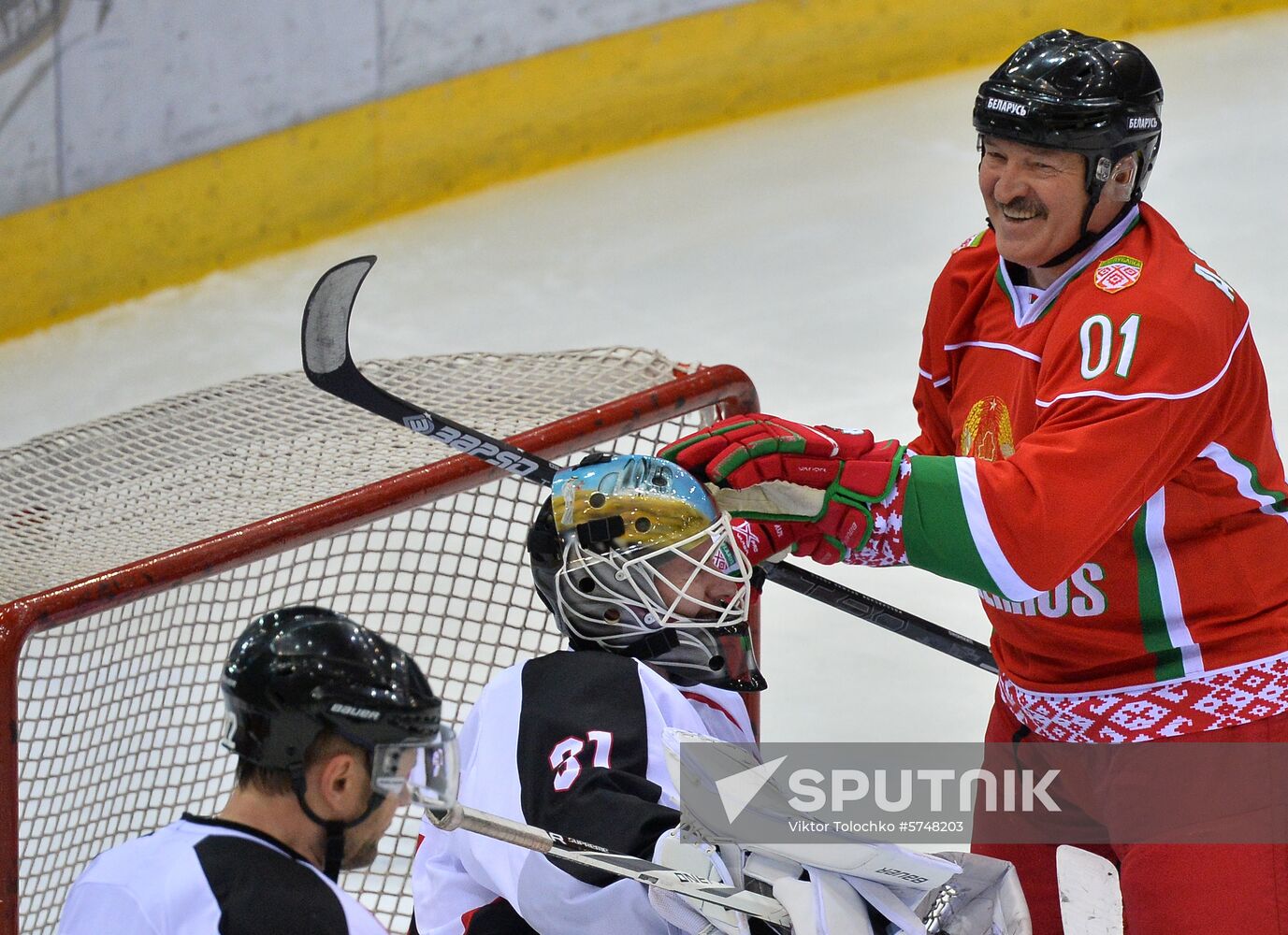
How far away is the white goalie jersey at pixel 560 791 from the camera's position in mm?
1818

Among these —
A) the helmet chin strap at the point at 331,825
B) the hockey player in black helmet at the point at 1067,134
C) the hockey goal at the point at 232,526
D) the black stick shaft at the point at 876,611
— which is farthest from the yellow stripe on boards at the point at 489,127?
the helmet chin strap at the point at 331,825

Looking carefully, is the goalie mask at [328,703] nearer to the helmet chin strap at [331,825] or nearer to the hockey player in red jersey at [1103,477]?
the helmet chin strap at [331,825]

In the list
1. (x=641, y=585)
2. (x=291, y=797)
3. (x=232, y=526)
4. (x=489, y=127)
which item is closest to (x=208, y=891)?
(x=291, y=797)

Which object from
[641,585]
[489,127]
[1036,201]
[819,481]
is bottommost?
[641,585]

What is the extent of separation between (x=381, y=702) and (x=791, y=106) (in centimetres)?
460

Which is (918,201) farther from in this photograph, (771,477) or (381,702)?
(381,702)

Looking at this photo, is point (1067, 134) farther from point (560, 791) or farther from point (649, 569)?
point (560, 791)

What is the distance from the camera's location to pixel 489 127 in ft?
18.8

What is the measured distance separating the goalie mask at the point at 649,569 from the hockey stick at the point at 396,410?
22 centimetres

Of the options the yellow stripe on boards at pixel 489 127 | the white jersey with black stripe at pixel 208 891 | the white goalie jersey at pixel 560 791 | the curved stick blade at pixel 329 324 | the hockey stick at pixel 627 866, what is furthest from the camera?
the yellow stripe on boards at pixel 489 127

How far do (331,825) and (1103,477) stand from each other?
2.93ft

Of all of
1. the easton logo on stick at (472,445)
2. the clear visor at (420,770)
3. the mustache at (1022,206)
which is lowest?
the clear visor at (420,770)

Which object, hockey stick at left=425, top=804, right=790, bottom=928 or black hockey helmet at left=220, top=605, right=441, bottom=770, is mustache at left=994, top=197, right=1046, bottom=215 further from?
black hockey helmet at left=220, top=605, right=441, bottom=770

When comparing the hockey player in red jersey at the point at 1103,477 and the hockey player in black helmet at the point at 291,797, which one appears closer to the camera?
the hockey player in black helmet at the point at 291,797
